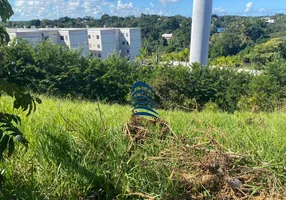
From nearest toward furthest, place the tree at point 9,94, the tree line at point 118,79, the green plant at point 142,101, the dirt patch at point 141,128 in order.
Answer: the tree at point 9,94
the dirt patch at point 141,128
the green plant at point 142,101
the tree line at point 118,79

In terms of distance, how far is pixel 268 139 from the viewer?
2.32m

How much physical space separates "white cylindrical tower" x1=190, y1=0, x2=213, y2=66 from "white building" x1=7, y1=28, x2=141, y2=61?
14738mm

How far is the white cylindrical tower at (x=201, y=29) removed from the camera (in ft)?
54.9

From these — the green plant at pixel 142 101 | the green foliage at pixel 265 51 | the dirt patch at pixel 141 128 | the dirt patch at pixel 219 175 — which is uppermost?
the green plant at pixel 142 101

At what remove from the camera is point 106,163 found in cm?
195

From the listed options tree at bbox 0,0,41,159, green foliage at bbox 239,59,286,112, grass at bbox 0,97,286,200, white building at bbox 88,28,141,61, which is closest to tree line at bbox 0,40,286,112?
green foliage at bbox 239,59,286,112

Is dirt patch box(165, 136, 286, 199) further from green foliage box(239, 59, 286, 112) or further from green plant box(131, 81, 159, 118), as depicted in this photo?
green foliage box(239, 59, 286, 112)

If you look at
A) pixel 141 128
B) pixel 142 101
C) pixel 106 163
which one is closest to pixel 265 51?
pixel 142 101

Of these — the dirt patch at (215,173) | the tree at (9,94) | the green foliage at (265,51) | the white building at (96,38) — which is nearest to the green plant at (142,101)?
the dirt patch at (215,173)

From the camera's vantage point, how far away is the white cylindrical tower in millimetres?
16734

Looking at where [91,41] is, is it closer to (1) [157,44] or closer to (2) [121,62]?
(1) [157,44]

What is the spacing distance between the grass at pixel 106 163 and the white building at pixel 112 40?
35.1 meters

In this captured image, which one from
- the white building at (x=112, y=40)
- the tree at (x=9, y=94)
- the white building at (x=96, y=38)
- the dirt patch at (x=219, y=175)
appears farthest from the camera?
the white building at (x=112, y=40)

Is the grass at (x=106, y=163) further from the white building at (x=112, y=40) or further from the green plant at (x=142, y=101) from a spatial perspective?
the white building at (x=112, y=40)
